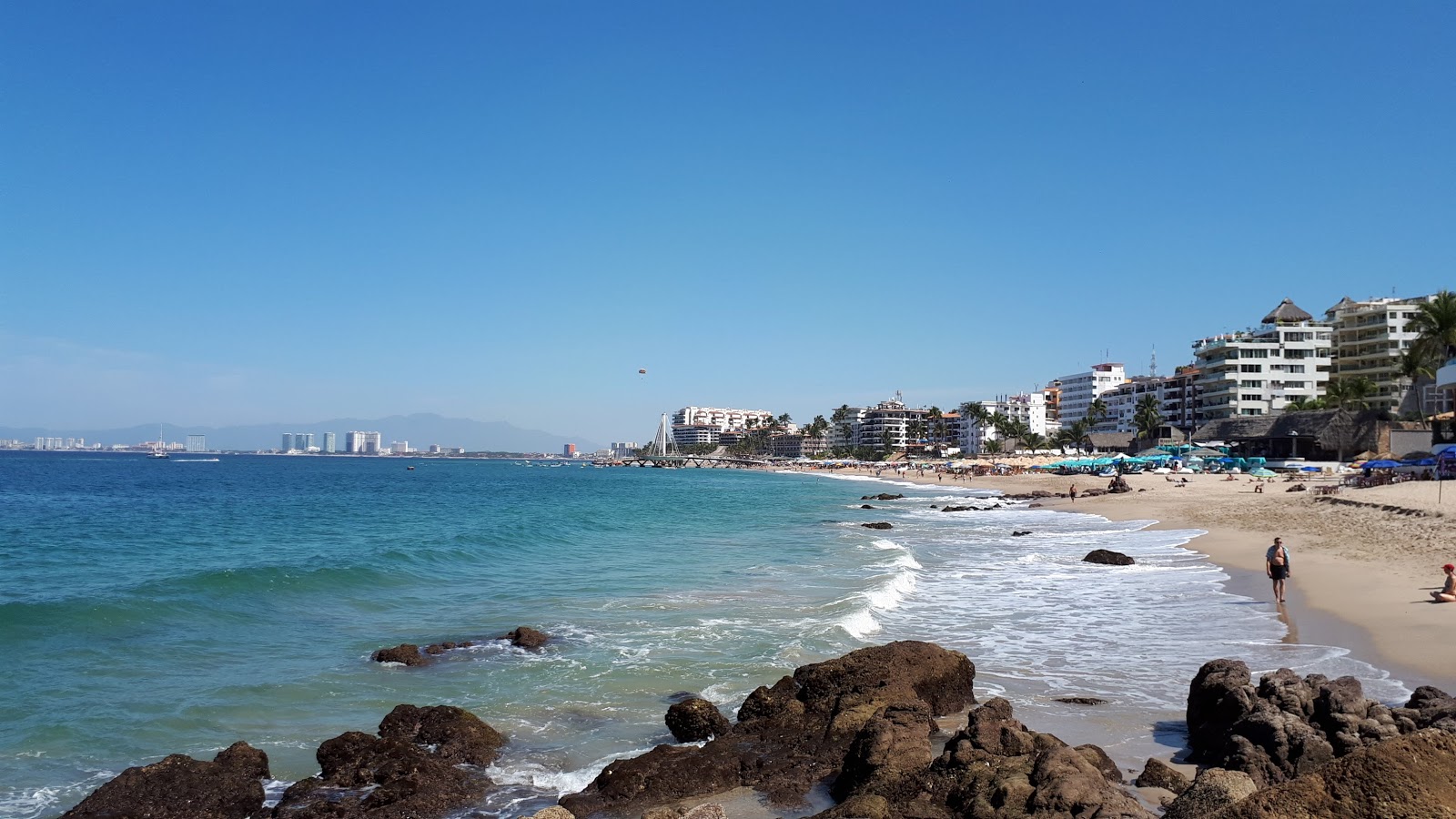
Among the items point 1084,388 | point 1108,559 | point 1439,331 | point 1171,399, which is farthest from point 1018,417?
point 1108,559

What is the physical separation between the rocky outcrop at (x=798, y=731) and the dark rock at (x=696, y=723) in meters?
0.20

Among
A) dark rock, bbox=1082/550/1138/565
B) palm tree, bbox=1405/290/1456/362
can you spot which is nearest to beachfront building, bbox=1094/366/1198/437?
palm tree, bbox=1405/290/1456/362

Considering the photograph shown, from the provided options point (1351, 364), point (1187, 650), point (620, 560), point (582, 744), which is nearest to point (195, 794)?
point (582, 744)

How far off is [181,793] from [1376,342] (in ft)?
364

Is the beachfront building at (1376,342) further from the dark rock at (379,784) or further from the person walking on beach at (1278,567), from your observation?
the dark rock at (379,784)

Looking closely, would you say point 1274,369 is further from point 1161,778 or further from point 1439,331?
point 1161,778

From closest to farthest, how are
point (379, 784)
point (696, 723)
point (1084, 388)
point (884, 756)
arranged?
point (884, 756)
point (379, 784)
point (696, 723)
point (1084, 388)

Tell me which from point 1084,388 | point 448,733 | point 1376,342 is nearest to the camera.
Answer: point 448,733

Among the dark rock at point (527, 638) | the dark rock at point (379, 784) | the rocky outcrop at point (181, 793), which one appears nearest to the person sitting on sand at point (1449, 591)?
the dark rock at point (527, 638)

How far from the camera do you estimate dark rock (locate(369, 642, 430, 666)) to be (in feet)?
47.0

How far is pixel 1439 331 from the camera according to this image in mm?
68938

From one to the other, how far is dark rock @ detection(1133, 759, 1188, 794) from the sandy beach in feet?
17.3

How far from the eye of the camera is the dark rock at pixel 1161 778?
7902 millimetres

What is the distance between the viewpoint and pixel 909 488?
86.2 meters
